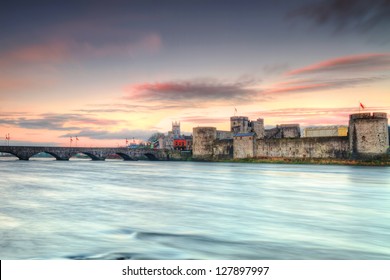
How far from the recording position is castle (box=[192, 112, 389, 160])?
1473 inches

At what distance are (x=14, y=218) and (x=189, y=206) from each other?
4.26 meters

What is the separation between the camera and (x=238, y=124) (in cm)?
7138

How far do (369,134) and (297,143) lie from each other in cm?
916

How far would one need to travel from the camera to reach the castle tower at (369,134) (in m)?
37.1

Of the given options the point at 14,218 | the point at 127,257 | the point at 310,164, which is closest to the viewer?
the point at 127,257

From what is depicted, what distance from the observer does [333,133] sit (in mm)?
58812

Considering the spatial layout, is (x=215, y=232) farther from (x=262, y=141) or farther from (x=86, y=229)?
(x=262, y=141)

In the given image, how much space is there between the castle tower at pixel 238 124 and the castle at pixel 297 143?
1.84m

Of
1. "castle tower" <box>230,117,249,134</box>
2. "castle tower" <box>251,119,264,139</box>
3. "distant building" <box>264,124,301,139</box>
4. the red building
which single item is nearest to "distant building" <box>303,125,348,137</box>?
"distant building" <box>264,124,301,139</box>

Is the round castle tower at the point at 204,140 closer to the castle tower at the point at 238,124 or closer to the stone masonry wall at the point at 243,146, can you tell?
the stone masonry wall at the point at 243,146

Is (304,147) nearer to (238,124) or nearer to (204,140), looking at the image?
(204,140)

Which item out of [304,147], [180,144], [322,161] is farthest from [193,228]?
[180,144]
